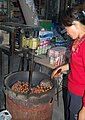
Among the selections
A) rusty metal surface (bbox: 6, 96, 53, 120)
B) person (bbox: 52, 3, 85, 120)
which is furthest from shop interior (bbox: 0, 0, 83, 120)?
person (bbox: 52, 3, 85, 120)

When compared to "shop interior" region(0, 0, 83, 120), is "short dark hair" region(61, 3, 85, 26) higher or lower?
higher

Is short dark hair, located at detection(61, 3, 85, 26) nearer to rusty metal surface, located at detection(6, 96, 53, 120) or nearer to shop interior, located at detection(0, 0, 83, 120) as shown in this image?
shop interior, located at detection(0, 0, 83, 120)

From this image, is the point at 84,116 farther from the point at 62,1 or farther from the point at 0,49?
the point at 62,1

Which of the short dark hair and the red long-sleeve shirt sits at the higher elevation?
the short dark hair

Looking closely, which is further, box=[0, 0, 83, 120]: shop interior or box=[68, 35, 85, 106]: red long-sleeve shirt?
box=[0, 0, 83, 120]: shop interior

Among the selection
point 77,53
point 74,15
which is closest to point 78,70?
point 77,53

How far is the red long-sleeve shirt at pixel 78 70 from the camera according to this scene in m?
1.67

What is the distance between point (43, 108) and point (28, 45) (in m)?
0.67

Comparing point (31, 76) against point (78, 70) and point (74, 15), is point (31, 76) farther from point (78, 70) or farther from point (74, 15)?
point (74, 15)

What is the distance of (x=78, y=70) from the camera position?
5.73 feet

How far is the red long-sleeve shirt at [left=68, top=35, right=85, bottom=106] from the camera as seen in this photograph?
1673 mm

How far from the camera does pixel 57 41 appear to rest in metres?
3.11

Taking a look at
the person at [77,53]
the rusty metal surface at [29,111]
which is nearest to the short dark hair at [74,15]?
the person at [77,53]

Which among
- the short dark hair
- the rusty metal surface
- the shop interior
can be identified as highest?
the short dark hair
